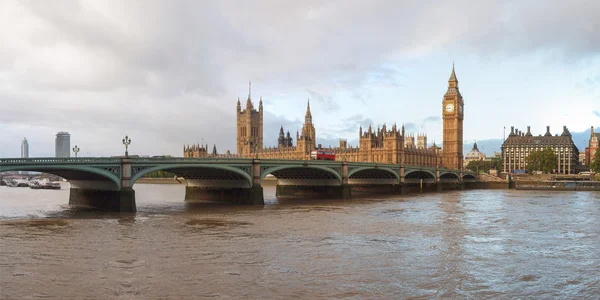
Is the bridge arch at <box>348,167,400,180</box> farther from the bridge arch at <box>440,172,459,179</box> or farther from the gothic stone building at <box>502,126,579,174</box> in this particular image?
the gothic stone building at <box>502,126,579,174</box>

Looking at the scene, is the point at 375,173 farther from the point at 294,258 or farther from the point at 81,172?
the point at 294,258

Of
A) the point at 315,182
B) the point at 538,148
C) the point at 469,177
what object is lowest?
the point at 469,177

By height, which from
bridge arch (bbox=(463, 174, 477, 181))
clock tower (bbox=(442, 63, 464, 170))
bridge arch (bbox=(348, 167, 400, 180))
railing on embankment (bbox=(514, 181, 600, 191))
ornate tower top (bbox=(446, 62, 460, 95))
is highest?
ornate tower top (bbox=(446, 62, 460, 95))

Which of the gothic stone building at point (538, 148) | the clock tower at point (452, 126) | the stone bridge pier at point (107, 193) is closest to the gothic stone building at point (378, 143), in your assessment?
the clock tower at point (452, 126)

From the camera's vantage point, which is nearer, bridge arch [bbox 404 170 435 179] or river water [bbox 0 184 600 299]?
river water [bbox 0 184 600 299]

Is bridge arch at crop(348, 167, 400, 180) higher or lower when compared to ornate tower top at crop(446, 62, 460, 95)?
lower

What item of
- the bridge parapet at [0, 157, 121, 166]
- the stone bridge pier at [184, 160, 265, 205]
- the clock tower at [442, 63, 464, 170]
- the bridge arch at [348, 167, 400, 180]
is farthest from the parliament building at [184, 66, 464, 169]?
the bridge parapet at [0, 157, 121, 166]

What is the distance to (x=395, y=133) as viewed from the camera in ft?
407

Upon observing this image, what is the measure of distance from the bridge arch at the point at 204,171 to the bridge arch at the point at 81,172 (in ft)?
5.24

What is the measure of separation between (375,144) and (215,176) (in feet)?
274

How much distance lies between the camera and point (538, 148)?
162625 mm

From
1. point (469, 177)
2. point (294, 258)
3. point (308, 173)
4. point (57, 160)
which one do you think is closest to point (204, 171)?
point (57, 160)

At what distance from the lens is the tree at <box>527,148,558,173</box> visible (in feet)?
423

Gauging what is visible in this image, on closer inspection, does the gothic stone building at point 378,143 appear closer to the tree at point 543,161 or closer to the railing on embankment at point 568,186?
the tree at point 543,161
